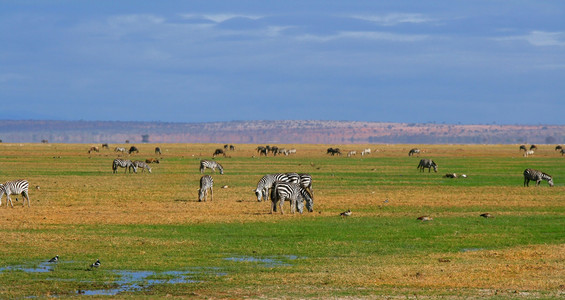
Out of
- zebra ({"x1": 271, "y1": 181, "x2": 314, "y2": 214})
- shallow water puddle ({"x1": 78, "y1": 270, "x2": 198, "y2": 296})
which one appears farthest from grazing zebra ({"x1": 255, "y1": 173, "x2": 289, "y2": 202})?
shallow water puddle ({"x1": 78, "y1": 270, "x2": 198, "y2": 296})

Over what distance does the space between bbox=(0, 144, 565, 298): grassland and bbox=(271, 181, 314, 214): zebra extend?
21.8 inches

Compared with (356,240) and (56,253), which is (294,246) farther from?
(56,253)

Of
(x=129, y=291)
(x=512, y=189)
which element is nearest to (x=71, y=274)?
(x=129, y=291)

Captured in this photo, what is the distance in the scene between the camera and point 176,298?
13.6 m

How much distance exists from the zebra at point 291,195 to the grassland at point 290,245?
0.55 m

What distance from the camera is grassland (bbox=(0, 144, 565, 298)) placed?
14.8 metres

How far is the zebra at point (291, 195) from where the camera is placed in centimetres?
2738

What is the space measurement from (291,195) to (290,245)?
7.60 metres

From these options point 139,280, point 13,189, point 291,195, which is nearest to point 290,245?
point 139,280

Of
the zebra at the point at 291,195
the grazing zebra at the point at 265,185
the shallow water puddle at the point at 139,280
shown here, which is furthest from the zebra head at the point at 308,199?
the shallow water puddle at the point at 139,280

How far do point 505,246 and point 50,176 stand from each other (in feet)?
116

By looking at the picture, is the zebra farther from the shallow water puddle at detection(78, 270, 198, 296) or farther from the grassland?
the shallow water puddle at detection(78, 270, 198, 296)

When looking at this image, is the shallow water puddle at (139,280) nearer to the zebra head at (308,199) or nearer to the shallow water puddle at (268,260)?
the shallow water puddle at (268,260)

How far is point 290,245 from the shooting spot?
20.3m
